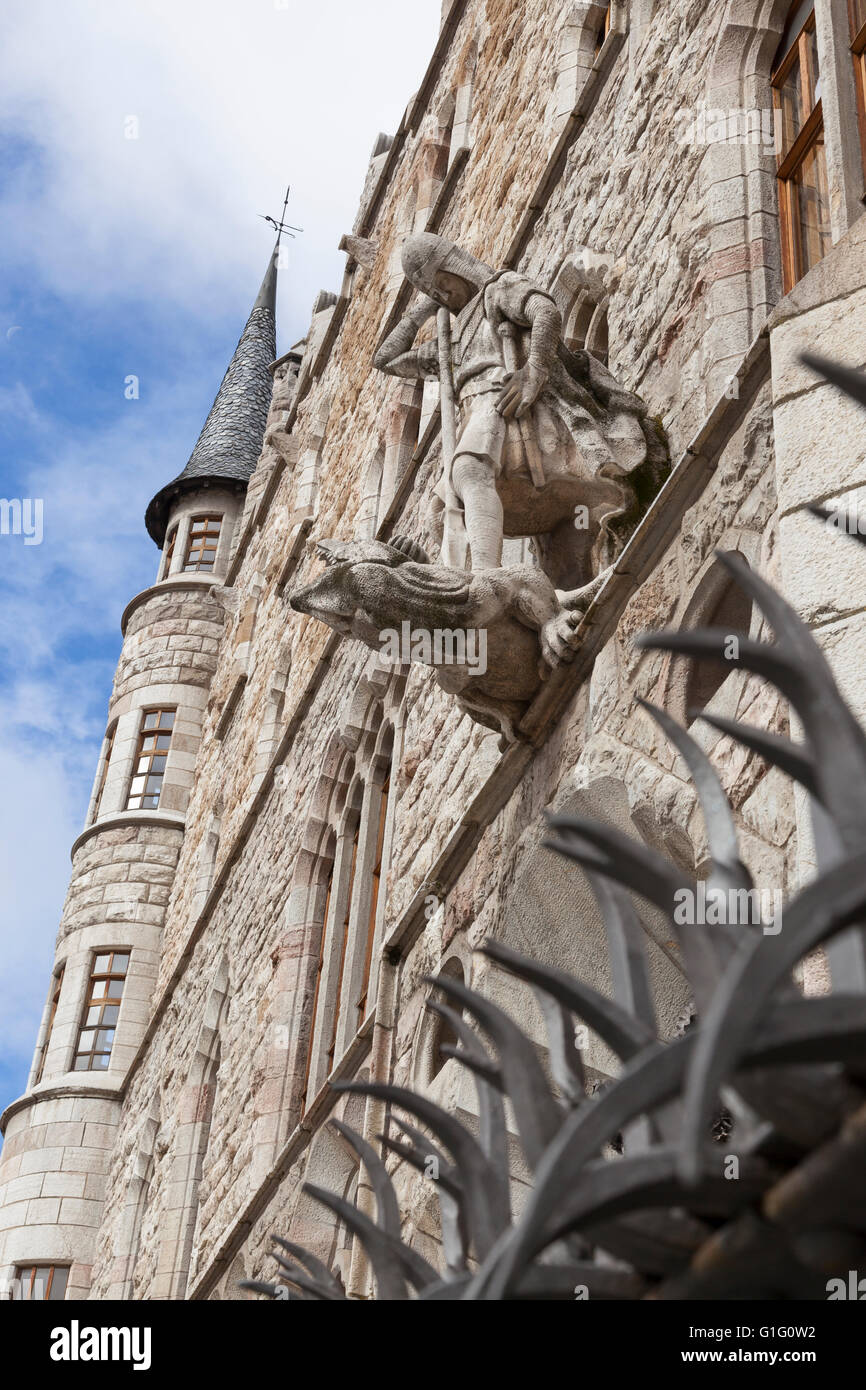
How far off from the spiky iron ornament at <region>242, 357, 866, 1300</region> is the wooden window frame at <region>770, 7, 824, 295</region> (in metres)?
3.78

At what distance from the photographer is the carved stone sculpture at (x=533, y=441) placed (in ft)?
18.0

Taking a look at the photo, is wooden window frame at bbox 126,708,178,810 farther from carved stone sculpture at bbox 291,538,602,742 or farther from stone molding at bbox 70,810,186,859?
carved stone sculpture at bbox 291,538,602,742

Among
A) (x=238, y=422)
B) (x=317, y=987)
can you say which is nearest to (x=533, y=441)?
(x=317, y=987)

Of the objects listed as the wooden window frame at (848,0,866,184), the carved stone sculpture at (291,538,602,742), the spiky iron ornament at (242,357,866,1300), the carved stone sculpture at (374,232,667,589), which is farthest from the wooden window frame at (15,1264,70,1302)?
the spiky iron ornament at (242,357,866,1300)

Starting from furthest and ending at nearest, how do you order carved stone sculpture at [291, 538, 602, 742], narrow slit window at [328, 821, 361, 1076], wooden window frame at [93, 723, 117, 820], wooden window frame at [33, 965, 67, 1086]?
wooden window frame at [93, 723, 117, 820], wooden window frame at [33, 965, 67, 1086], narrow slit window at [328, 821, 361, 1076], carved stone sculpture at [291, 538, 602, 742]

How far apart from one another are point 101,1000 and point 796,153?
1352 cm

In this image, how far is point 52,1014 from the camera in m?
17.5

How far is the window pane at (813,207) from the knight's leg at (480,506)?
1.28m

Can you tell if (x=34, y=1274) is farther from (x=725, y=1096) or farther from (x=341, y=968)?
(x=725, y=1096)

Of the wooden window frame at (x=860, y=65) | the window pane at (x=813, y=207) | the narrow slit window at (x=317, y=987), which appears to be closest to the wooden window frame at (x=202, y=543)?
the narrow slit window at (x=317, y=987)

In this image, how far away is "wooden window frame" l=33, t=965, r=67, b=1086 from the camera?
55.9ft

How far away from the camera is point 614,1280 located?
62.8 inches

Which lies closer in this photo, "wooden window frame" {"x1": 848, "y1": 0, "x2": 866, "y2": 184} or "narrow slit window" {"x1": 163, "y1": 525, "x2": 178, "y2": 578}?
"wooden window frame" {"x1": 848, "y1": 0, "x2": 866, "y2": 184}

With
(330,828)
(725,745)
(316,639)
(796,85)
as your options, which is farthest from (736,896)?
(316,639)
